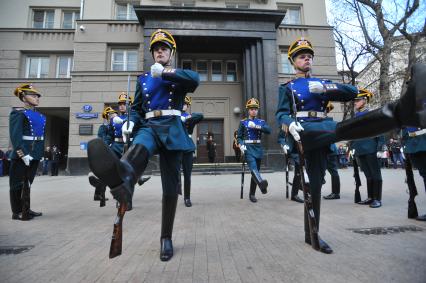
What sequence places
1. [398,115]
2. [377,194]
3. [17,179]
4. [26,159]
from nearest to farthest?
[398,115]
[26,159]
[17,179]
[377,194]

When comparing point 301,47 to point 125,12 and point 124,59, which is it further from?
point 125,12

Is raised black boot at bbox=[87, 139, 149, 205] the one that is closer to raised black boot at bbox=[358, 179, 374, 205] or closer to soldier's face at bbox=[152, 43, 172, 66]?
soldier's face at bbox=[152, 43, 172, 66]

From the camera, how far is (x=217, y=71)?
19.1m

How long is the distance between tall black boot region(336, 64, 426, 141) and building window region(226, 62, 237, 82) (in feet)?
57.5

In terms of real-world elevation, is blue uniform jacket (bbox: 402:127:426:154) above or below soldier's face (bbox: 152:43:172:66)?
below

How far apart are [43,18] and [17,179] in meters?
18.6

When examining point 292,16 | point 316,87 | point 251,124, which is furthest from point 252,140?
point 292,16

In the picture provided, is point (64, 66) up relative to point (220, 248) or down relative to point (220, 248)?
up

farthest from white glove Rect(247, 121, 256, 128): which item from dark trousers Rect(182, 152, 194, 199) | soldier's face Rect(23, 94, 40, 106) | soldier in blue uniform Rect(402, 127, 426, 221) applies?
soldier's face Rect(23, 94, 40, 106)

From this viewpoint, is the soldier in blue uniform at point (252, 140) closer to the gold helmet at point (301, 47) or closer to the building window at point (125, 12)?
the gold helmet at point (301, 47)

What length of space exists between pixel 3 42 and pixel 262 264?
71.3 feet

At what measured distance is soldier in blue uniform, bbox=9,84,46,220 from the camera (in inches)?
187

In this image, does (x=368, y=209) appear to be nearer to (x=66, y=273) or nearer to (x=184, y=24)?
(x=66, y=273)

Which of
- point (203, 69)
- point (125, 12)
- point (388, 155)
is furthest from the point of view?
point (388, 155)
